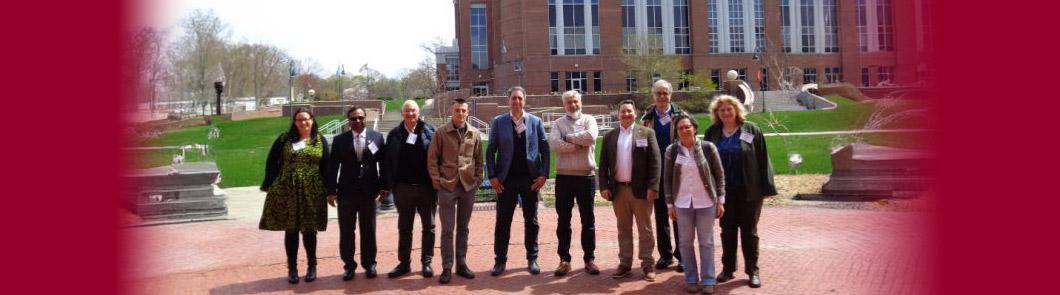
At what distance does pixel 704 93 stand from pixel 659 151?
46.6 metres

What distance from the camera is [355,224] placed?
7.38m

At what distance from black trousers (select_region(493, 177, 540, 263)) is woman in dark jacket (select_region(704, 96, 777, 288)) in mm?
1903

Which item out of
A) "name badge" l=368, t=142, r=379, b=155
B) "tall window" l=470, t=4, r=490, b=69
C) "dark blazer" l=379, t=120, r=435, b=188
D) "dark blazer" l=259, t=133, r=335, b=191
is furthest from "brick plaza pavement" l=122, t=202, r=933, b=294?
"tall window" l=470, t=4, r=490, b=69

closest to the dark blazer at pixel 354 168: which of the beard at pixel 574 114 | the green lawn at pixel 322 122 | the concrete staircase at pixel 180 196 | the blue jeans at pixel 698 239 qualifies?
the green lawn at pixel 322 122

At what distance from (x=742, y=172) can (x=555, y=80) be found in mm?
60984

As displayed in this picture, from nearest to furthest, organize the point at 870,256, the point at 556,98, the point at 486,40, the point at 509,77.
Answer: the point at 870,256 < the point at 556,98 < the point at 509,77 < the point at 486,40

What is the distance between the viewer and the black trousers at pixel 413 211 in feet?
23.9

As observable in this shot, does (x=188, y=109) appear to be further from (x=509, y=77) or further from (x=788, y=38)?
(x=788, y=38)

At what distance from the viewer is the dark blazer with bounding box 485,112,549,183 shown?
727cm

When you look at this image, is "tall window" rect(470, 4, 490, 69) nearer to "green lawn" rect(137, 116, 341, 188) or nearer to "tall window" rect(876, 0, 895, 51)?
"green lawn" rect(137, 116, 341, 188)

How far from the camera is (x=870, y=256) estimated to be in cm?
774

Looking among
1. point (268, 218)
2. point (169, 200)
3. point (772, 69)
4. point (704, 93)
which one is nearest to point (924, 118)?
point (268, 218)

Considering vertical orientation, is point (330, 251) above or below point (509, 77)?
below

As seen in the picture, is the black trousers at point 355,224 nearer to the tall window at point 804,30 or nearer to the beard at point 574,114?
the beard at point 574,114
